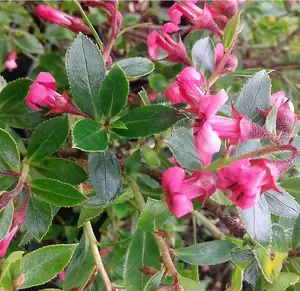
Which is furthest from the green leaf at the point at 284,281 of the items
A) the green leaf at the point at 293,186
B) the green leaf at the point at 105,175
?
the green leaf at the point at 105,175

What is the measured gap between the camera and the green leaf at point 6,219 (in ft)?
1.84

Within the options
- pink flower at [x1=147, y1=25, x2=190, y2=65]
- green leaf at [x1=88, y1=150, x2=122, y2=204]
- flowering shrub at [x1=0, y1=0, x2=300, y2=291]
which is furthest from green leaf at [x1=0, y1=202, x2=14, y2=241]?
pink flower at [x1=147, y1=25, x2=190, y2=65]

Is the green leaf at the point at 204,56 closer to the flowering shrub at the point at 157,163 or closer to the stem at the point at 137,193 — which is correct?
the flowering shrub at the point at 157,163

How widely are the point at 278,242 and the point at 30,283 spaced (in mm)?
302

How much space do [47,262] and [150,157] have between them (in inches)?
7.2

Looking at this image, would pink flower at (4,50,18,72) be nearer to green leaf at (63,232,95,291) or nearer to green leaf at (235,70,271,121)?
green leaf at (63,232,95,291)

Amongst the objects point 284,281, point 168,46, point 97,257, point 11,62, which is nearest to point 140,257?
point 97,257

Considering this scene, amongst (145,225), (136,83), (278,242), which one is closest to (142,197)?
(145,225)

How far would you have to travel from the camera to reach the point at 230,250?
0.68m

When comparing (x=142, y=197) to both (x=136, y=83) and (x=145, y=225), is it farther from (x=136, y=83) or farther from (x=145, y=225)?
(x=136, y=83)

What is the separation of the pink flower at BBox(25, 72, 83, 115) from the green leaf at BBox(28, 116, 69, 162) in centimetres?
3

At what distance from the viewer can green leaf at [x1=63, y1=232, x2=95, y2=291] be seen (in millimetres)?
725

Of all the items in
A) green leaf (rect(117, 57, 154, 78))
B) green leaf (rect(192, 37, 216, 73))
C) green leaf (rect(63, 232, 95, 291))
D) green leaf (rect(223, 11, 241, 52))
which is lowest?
green leaf (rect(63, 232, 95, 291))

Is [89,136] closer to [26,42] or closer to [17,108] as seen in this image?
[17,108]
